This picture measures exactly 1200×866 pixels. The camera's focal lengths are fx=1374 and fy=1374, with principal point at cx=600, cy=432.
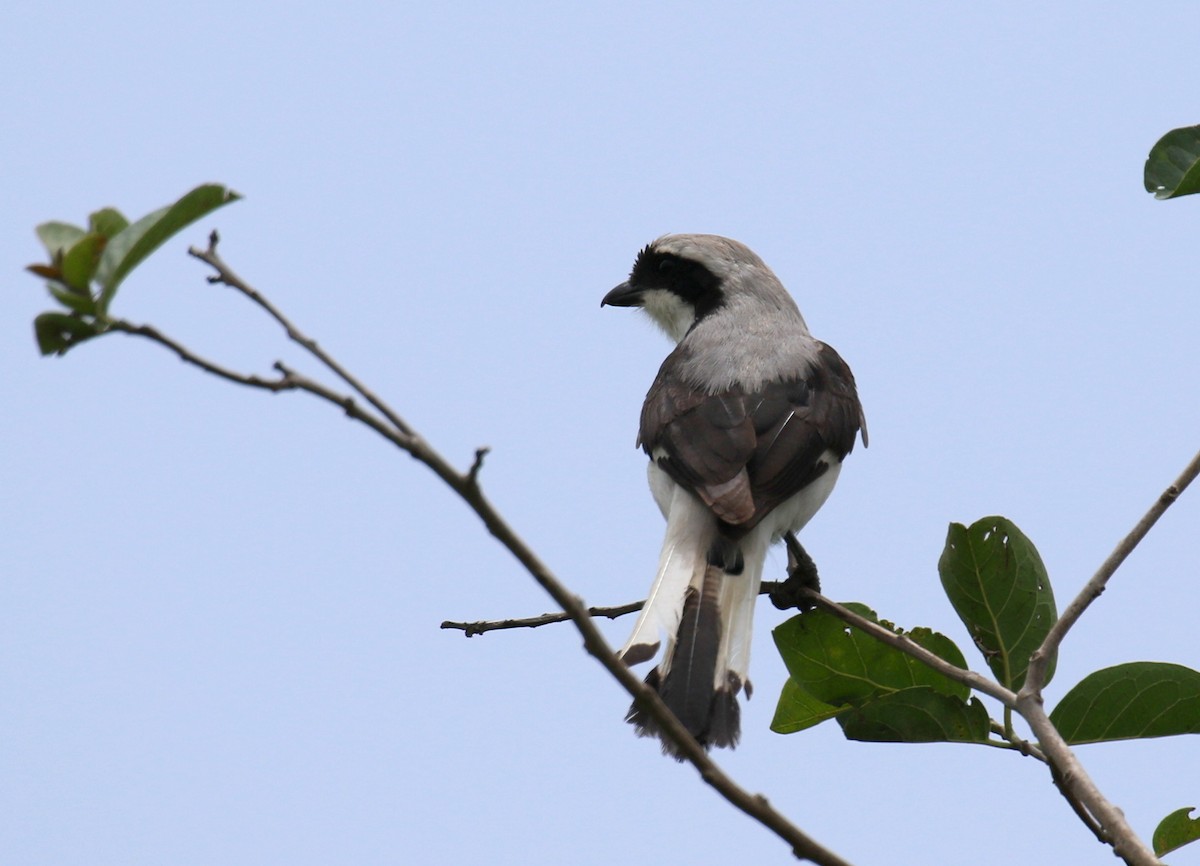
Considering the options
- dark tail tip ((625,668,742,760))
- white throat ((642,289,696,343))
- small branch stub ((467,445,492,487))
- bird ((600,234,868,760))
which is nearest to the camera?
small branch stub ((467,445,492,487))

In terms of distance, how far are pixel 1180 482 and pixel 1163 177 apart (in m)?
0.82

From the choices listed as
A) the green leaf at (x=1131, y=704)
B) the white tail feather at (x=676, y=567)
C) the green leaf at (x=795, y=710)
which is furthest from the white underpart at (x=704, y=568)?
the green leaf at (x=1131, y=704)

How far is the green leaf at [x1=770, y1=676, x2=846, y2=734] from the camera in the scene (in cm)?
355

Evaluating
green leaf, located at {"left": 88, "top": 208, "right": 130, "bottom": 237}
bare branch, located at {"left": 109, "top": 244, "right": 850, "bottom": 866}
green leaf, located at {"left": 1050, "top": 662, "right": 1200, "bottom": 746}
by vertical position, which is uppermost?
green leaf, located at {"left": 88, "top": 208, "right": 130, "bottom": 237}

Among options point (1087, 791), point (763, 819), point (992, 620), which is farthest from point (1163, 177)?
point (763, 819)

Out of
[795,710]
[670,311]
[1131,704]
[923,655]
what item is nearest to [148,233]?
[923,655]

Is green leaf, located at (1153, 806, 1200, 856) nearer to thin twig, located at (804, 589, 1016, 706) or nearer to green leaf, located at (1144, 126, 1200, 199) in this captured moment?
thin twig, located at (804, 589, 1016, 706)

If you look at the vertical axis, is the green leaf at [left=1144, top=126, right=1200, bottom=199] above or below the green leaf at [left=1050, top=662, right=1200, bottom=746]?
above

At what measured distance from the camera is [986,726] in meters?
3.14

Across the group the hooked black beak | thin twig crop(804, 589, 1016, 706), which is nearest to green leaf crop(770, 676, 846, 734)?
thin twig crop(804, 589, 1016, 706)

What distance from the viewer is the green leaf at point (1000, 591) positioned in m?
3.36

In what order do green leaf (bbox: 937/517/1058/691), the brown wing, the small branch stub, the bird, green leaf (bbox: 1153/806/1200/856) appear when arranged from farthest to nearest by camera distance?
the brown wing, the bird, green leaf (bbox: 937/517/1058/691), green leaf (bbox: 1153/806/1200/856), the small branch stub

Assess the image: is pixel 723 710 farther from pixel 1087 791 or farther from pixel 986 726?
pixel 1087 791

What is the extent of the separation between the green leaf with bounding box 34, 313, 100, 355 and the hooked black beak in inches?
177
